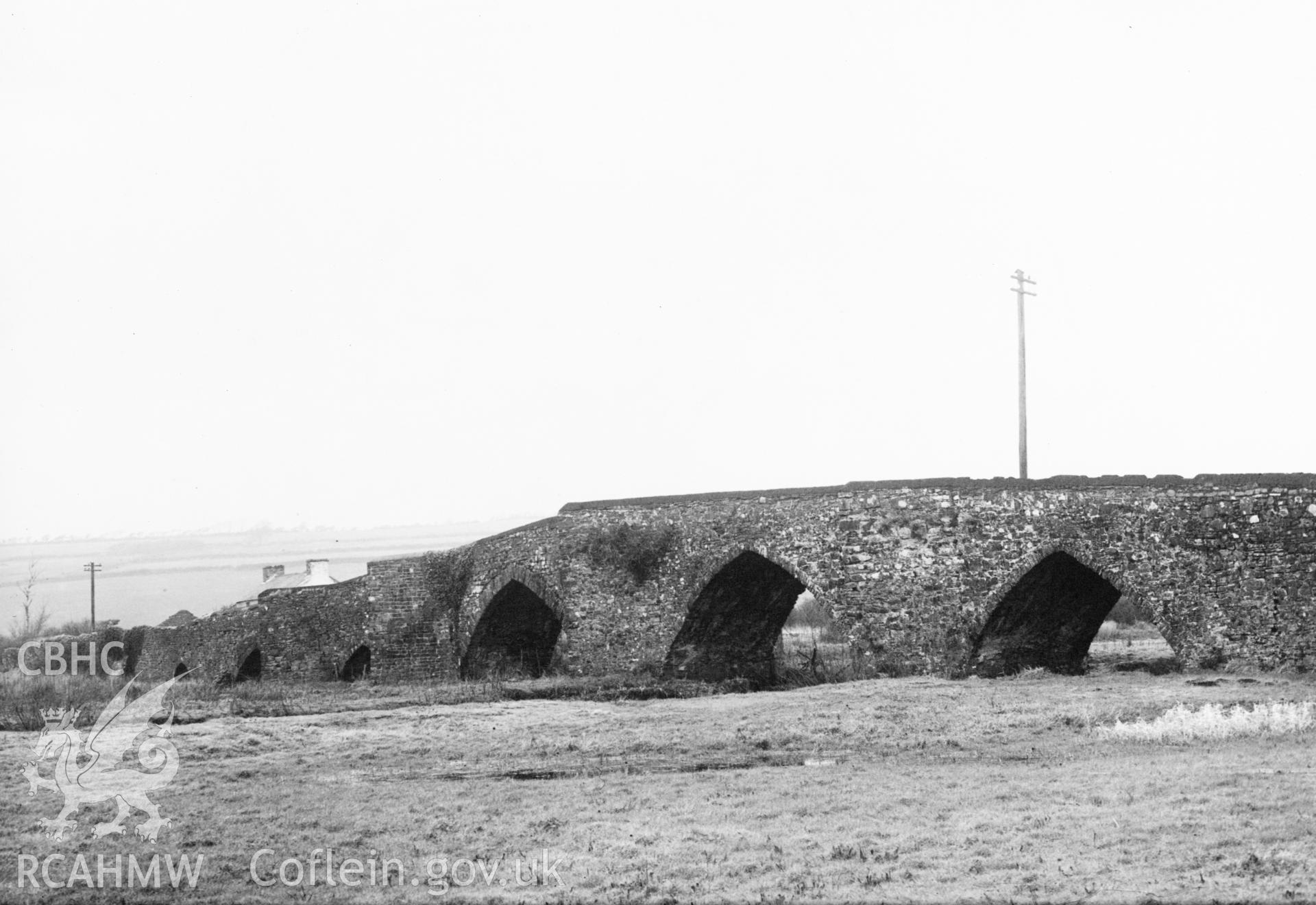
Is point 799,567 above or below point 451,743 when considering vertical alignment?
above

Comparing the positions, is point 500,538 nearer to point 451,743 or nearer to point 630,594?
point 630,594

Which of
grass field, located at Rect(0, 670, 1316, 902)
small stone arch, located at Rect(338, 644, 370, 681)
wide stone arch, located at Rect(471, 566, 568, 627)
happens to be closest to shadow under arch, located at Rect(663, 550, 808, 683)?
wide stone arch, located at Rect(471, 566, 568, 627)

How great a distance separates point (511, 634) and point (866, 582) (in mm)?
8646

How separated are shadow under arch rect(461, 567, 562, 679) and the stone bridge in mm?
37

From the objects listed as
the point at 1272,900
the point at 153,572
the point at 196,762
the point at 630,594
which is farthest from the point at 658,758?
the point at 153,572

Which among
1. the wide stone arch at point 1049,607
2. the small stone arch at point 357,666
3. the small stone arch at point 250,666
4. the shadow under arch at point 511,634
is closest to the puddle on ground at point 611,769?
the wide stone arch at point 1049,607

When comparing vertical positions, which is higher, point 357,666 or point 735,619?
point 735,619

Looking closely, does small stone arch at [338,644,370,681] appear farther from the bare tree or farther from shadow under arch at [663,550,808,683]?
the bare tree

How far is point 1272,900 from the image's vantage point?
7789 millimetres

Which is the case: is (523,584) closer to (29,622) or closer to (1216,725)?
(1216,725)

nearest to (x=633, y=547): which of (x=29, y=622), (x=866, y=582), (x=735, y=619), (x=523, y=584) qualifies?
(x=735, y=619)

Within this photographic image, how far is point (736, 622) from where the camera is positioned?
1009 inches

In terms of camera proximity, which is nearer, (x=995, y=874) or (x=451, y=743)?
(x=995, y=874)

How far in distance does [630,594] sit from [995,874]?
16547 mm
